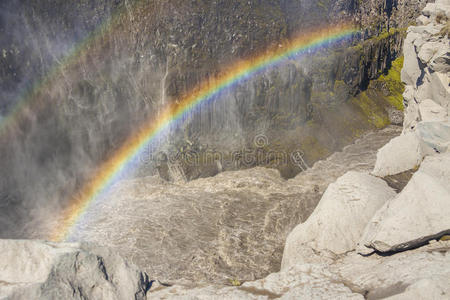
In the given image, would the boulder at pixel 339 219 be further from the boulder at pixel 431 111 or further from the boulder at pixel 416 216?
the boulder at pixel 431 111

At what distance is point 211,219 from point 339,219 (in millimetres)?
11388

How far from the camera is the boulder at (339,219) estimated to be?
14883 mm

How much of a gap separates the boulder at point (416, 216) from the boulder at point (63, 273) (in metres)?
7.90

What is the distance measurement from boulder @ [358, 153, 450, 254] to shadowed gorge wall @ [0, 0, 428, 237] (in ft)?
59.7

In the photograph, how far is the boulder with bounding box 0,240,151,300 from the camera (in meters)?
9.59

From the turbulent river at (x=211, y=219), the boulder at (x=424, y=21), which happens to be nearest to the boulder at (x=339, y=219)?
the turbulent river at (x=211, y=219)

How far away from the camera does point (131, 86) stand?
31312 mm

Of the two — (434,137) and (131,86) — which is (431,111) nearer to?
(434,137)

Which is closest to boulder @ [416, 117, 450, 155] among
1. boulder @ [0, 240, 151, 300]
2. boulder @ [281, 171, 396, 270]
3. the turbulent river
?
boulder @ [281, 171, 396, 270]

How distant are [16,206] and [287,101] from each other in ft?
77.4

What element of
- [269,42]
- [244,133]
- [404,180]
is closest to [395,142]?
[404,180]

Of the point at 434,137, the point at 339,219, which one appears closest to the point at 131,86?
the point at 339,219

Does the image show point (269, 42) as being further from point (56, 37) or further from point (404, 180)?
point (404, 180)

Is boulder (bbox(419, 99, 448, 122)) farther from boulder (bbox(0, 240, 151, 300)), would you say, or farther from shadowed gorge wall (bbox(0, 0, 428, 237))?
boulder (bbox(0, 240, 151, 300))
